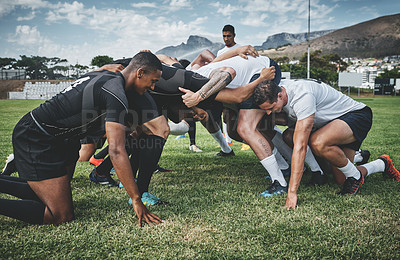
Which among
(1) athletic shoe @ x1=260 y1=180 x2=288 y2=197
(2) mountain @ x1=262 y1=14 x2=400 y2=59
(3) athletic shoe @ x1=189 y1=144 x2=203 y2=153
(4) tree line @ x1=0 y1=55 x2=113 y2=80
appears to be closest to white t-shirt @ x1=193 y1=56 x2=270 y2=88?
(1) athletic shoe @ x1=260 y1=180 x2=288 y2=197

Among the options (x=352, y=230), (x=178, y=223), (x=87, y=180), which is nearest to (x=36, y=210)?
(x=178, y=223)

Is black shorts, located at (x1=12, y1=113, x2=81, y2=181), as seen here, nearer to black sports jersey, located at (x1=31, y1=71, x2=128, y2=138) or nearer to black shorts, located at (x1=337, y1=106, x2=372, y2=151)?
black sports jersey, located at (x1=31, y1=71, x2=128, y2=138)

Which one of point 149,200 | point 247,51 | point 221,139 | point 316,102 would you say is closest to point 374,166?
point 316,102

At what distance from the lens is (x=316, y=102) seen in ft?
11.1

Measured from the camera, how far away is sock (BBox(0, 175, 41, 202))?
2.65 metres

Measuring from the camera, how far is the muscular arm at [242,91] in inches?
147

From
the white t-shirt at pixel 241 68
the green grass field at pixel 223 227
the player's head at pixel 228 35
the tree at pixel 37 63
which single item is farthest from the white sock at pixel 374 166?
the tree at pixel 37 63

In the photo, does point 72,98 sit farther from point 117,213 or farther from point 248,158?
point 248,158

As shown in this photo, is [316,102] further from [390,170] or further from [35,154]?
[35,154]

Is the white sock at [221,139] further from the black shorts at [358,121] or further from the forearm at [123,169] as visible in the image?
the forearm at [123,169]

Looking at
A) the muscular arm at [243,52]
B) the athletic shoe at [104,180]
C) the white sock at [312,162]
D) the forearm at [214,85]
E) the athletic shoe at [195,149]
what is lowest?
the athletic shoe at [195,149]

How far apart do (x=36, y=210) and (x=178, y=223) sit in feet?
3.79

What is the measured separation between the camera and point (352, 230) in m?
2.49

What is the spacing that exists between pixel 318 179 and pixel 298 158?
1008 millimetres
